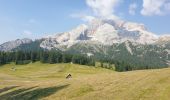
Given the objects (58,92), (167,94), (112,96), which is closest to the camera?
(167,94)

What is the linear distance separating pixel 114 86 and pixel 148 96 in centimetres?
945

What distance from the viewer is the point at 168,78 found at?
45.7 m

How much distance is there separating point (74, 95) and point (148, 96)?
494 inches

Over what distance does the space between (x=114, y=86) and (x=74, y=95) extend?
19.6 feet

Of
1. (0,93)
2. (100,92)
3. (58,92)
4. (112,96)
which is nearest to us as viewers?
(112,96)

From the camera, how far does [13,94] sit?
6100cm

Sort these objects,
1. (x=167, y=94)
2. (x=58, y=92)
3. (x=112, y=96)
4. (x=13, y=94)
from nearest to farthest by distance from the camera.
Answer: (x=167, y=94), (x=112, y=96), (x=58, y=92), (x=13, y=94)

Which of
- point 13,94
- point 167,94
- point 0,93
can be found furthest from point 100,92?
point 0,93

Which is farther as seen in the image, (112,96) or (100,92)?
(100,92)

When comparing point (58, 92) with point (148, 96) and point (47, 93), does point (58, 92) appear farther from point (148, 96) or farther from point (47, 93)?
point (148, 96)

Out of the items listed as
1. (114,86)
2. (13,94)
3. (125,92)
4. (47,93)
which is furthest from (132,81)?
(13,94)

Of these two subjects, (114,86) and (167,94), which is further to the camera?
(114,86)

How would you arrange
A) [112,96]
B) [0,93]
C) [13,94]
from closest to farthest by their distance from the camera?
[112,96] → [13,94] → [0,93]

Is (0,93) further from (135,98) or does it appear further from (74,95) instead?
(135,98)
